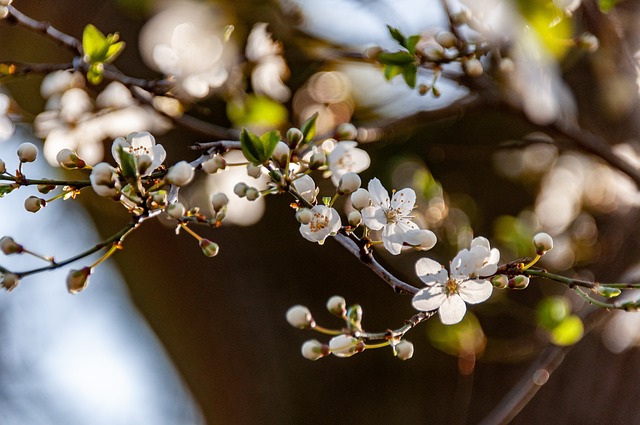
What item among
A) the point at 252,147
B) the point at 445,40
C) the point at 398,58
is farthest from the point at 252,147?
the point at 445,40

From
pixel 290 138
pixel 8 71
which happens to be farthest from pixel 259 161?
pixel 8 71

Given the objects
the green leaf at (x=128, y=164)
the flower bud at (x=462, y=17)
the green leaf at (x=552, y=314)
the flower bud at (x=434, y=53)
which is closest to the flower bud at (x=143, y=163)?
the green leaf at (x=128, y=164)

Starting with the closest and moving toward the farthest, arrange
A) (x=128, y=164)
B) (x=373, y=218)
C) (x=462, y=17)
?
1. (x=128, y=164)
2. (x=373, y=218)
3. (x=462, y=17)

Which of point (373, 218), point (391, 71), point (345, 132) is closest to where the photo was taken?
point (373, 218)

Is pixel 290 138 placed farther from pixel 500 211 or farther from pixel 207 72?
pixel 500 211

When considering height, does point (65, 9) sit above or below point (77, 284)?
above

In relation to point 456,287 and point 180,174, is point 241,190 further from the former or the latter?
point 456,287

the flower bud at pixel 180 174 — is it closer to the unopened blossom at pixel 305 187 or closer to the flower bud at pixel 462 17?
the unopened blossom at pixel 305 187
